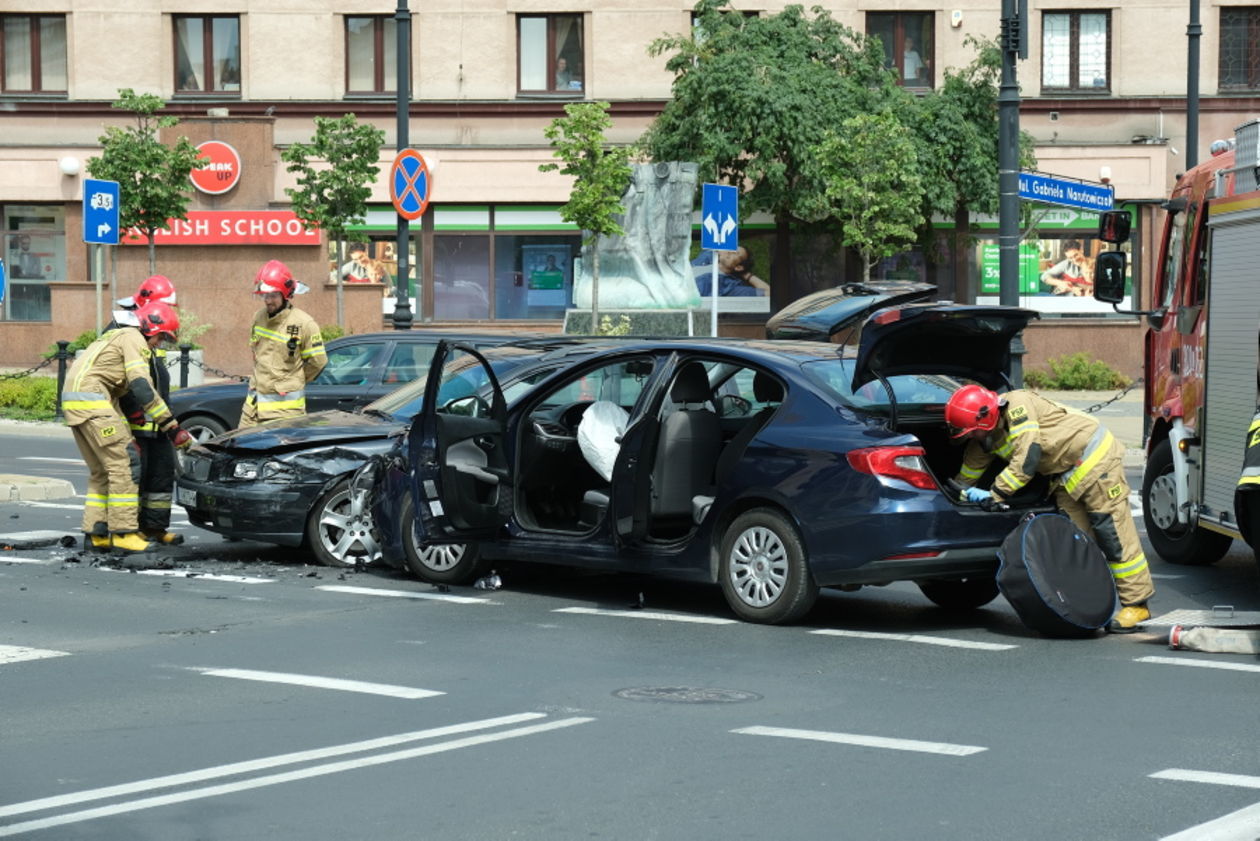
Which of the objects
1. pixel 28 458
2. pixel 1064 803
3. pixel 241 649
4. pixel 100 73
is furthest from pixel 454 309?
pixel 1064 803

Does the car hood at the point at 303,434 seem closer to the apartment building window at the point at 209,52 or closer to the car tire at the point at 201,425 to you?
the car tire at the point at 201,425

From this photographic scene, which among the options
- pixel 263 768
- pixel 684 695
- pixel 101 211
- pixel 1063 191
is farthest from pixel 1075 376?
pixel 263 768

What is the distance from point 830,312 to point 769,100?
1998cm

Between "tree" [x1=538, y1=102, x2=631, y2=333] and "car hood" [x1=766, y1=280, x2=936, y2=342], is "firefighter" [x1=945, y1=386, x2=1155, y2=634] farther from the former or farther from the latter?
"tree" [x1=538, y1=102, x2=631, y2=333]

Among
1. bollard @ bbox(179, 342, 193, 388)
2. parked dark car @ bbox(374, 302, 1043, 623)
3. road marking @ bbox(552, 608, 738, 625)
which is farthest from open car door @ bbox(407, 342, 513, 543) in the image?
bollard @ bbox(179, 342, 193, 388)

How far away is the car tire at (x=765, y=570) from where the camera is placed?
10.2 meters

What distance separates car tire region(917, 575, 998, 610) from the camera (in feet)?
36.4

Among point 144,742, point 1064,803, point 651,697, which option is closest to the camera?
point 1064,803

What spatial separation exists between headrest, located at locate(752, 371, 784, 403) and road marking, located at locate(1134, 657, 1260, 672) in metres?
2.38

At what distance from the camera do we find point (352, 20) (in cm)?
3934

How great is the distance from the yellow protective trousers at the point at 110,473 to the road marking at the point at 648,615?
3.63 meters

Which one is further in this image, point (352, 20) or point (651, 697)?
point (352, 20)

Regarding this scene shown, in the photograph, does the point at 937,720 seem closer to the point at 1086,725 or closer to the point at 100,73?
the point at 1086,725

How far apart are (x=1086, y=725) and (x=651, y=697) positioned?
181 centimetres
